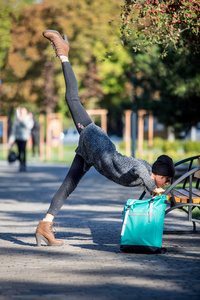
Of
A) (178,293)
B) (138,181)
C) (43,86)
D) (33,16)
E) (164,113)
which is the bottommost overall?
(178,293)

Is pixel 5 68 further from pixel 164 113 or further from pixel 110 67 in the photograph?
pixel 164 113

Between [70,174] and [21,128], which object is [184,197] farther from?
[21,128]

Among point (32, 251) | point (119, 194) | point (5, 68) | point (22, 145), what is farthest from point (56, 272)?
point (5, 68)

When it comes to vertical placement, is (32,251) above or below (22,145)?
below

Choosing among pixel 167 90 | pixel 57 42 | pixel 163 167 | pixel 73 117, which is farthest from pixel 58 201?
pixel 167 90

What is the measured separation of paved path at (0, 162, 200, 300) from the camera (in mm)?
4741

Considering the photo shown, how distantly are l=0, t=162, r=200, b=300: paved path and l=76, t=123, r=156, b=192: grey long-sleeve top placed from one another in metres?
0.72

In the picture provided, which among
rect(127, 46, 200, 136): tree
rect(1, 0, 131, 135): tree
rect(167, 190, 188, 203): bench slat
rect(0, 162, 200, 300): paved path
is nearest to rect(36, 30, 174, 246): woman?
rect(167, 190, 188, 203): bench slat

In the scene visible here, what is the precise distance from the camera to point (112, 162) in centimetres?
619

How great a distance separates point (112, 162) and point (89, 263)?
3.22 ft

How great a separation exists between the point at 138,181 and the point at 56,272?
1236 mm

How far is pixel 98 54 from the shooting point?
40.4m

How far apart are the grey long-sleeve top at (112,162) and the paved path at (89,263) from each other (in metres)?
0.72

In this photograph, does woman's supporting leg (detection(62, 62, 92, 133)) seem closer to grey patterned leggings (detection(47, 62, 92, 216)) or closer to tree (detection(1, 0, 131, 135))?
grey patterned leggings (detection(47, 62, 92, 216))
